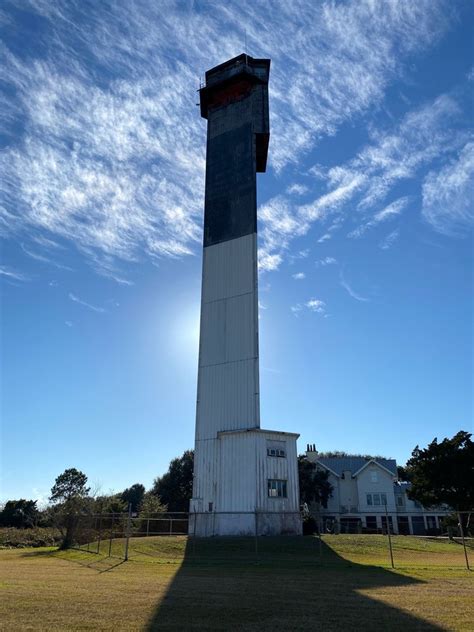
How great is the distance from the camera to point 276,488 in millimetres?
28016

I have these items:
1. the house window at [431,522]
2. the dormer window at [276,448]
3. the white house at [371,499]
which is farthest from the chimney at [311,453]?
the dormer window at [276,448]

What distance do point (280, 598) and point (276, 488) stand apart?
18.8 m

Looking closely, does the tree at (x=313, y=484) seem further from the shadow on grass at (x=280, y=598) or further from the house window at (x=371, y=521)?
the shadow on grass at (x=280, y=598)

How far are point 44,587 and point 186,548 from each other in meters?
12.8

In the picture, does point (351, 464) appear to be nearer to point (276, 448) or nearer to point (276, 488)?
point (276, 448)

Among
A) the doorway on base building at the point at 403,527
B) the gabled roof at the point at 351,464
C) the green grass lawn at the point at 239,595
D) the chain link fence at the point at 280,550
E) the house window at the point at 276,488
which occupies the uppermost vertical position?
the gabled roof at the point at 351,464

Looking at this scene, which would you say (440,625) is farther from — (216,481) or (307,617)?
(216,481)

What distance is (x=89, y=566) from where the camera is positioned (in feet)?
57.8

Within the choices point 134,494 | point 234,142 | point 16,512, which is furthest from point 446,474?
point 134,494

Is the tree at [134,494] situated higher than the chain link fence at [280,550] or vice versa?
the tree at [134,494]

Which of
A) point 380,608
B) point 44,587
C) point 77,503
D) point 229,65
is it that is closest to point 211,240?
point 229,65

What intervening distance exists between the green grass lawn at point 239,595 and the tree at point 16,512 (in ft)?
129

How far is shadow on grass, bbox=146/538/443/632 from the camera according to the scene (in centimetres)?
749

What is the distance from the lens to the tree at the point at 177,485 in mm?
56438
